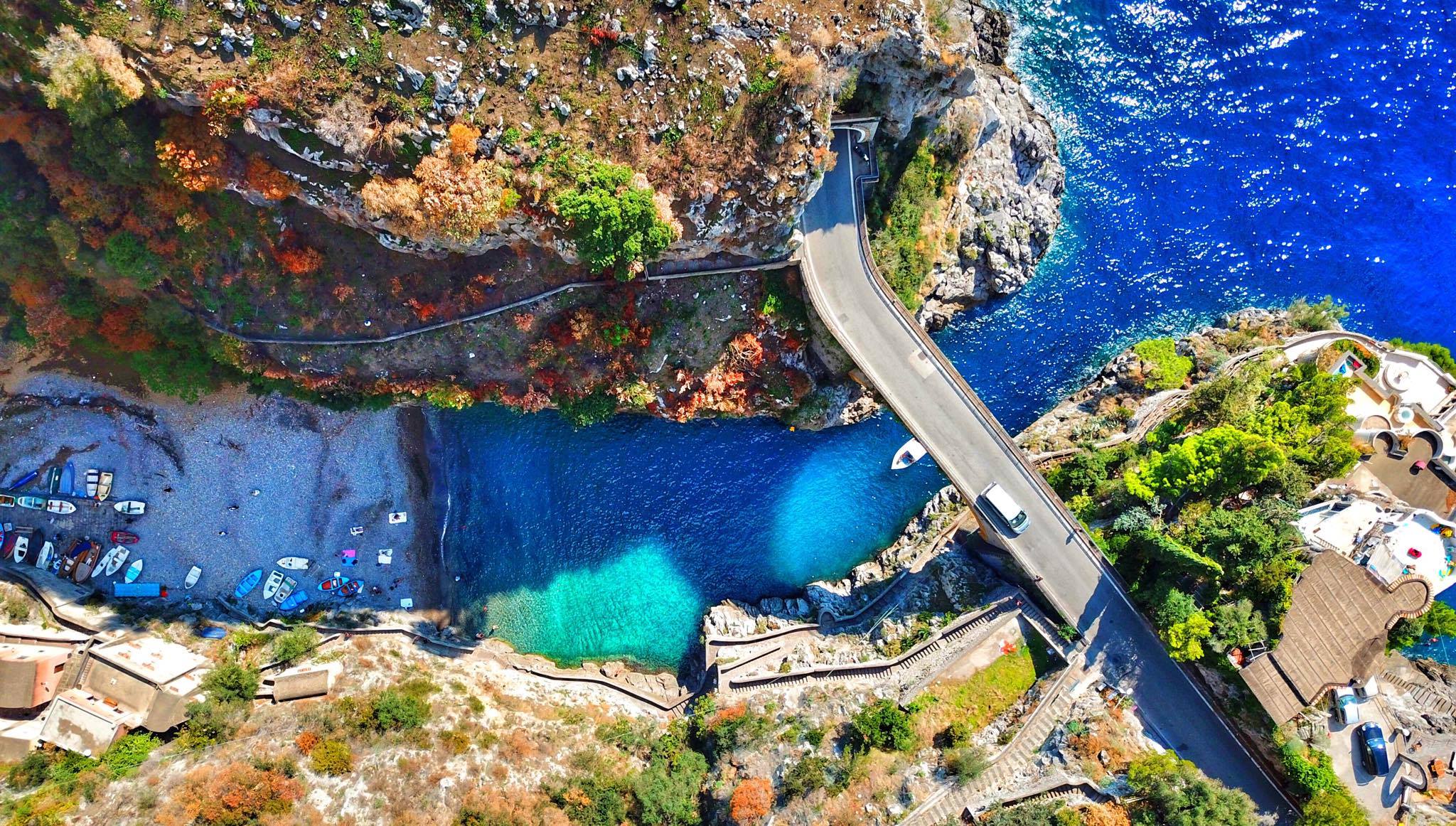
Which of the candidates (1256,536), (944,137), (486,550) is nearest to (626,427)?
(486,550)

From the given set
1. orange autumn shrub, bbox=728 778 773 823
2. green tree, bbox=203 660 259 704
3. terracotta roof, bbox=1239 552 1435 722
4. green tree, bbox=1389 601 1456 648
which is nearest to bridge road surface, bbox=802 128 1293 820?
terracotta roof, bbox=1239 552 1435 722

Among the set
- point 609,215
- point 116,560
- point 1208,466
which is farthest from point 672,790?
point 116,560

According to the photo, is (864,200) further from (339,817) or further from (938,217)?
(339,817)

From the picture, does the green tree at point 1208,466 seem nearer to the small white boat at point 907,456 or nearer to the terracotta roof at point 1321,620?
the terracotta roof at point 1321,620

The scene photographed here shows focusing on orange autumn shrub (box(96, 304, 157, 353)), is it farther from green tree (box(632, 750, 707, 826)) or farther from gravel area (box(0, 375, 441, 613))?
green tree (box(632, 750, 707, 826))

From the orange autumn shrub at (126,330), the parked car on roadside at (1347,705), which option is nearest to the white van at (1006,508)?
the parked car on roadside at (1347,705)

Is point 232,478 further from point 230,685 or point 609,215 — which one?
point 609,215
